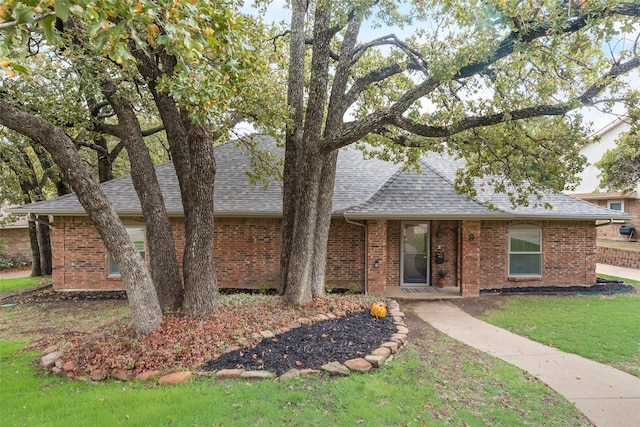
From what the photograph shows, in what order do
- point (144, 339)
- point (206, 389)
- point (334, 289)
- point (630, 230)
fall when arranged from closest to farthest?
point (206, 389) < point (144, 339) < point (334, 289) < point (630, 230)

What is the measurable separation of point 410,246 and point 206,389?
7528mm

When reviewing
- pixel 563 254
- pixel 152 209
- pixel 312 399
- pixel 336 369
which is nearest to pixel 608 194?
pixel 563 254

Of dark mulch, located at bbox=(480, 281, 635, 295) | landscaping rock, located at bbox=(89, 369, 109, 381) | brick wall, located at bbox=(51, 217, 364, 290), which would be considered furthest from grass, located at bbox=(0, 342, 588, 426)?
dark mulch, located at bbox=(480, 281, 635, 295)

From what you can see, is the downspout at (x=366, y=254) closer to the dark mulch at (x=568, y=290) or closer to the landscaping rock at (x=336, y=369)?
the dark mulch at (x=568, y=290)

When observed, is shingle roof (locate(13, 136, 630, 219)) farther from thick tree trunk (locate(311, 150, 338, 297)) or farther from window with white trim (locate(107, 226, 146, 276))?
thick tree trunk (locate(311, 150, 338, 297))

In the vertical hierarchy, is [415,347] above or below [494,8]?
below

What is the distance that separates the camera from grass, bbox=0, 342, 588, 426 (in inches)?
137

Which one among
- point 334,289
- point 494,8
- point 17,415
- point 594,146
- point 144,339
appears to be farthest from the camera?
point 594,146

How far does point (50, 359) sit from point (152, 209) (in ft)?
8.45

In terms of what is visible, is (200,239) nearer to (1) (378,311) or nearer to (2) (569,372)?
(1) (378,311)

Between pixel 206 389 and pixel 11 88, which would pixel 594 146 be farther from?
pixel 11 88

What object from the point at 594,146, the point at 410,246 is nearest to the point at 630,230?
the point at 594,146

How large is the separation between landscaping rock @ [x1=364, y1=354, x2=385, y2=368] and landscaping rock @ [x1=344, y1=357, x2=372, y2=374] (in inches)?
2.4

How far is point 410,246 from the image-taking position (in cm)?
1027
